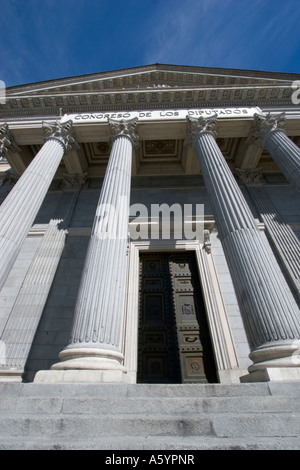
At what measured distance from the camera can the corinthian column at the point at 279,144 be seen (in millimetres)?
9313

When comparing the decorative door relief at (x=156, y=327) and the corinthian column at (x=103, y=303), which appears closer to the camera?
the corinthian column at (x=103, y=303)

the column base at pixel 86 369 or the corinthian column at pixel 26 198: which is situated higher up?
the corinthian column at pixel 26 198

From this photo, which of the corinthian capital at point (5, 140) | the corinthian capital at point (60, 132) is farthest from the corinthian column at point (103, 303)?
the corinthian capital at point (5, 140)

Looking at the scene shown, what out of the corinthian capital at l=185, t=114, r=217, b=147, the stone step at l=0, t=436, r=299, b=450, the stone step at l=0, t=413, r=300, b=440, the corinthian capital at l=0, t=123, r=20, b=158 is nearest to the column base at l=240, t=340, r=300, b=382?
the stone step at l=0, t=413, r=300, b=440

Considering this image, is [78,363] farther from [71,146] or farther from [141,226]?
[71,146]

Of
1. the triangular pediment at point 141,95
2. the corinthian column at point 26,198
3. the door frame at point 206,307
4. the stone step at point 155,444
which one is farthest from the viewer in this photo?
the triangular pediment at point 141,95

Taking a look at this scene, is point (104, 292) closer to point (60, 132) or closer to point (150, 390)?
point (150, 390)

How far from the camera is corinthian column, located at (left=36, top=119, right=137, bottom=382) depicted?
4.60m

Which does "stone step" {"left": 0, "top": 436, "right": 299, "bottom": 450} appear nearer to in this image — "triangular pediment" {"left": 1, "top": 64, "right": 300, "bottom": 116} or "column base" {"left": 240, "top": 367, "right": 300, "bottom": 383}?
"column base" {"left": 240, "top": 367, "right": 300, "bottom": 383}

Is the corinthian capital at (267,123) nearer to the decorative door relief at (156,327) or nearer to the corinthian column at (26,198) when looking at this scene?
the decorative door relief at (156,327)

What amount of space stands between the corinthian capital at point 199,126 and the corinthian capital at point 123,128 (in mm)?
2480

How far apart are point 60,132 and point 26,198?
175 inches

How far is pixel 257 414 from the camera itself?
10.8 ft

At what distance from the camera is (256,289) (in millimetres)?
5711
